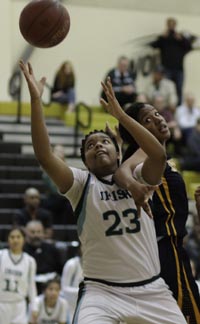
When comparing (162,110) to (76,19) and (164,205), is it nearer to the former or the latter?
(76,19)

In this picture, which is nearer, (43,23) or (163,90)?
(43,23)

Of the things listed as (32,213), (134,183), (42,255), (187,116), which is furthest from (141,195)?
(187,116)

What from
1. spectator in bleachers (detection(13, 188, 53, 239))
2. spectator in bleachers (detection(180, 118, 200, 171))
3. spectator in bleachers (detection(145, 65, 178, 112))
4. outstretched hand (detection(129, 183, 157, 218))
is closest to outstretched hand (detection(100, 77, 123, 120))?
outstretched hand (detection(129, 183, 157, 218))

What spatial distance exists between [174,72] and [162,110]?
201 centimetres

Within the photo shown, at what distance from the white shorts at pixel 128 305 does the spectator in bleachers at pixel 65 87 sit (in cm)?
1040

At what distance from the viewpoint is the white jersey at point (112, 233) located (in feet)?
16.9

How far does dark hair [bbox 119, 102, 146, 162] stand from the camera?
548 cm

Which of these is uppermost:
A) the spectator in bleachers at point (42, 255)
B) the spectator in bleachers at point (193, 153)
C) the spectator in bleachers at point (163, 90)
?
the spectator in bleachers at point (163, 90)

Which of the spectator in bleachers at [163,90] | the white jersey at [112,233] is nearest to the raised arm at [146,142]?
the white jersey at [112,233]

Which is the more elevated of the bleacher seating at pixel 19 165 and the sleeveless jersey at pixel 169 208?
the sleeveless jersey at pixel 169 208

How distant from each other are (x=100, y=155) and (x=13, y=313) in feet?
17.0

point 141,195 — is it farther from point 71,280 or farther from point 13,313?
point 71,280

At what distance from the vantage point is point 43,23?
5746 mm

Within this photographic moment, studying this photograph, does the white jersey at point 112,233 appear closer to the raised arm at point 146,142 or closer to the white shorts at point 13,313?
the raised arm at point 146,142
